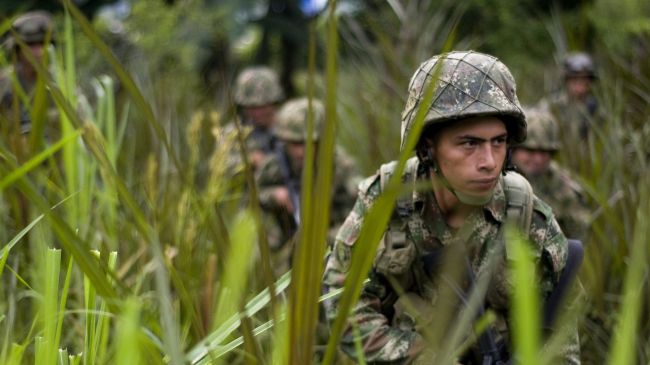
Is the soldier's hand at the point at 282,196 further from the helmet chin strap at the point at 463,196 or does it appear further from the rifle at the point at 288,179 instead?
the helmet chin strap at the point at 463,196

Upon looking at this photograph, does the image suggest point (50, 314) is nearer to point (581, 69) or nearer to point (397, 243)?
point (397, 243)

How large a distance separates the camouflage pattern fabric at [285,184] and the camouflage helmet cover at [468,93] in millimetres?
2204

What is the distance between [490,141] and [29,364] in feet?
3.50

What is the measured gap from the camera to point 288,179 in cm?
521

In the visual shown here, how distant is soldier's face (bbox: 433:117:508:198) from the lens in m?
2.08

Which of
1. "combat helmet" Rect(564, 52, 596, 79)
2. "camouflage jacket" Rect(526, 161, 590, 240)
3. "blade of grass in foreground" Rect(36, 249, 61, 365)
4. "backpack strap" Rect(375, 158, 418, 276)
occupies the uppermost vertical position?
"blade of grass in foreground" Rect(36, 249, 61, 365)

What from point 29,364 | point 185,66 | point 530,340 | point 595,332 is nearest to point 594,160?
point 595,332

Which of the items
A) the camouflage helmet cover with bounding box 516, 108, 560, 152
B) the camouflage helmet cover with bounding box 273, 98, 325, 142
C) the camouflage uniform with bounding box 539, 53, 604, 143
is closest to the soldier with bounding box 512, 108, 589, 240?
the camouflage helmet cover with bounding box 516, 108, 560, 152

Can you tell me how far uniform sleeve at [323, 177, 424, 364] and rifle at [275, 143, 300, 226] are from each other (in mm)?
2379

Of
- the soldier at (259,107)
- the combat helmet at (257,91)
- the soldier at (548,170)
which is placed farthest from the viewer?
the combat helmet at (257,91)

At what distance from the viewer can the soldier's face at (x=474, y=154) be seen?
6.82 ft

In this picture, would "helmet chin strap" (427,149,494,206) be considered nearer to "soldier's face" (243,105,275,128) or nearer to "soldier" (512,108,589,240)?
"soldier" (512,108,589,240)

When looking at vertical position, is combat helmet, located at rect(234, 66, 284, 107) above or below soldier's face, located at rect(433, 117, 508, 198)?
below

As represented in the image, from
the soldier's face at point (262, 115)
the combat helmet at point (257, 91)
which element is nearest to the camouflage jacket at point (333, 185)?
the soldier's face at point (262, 115)
